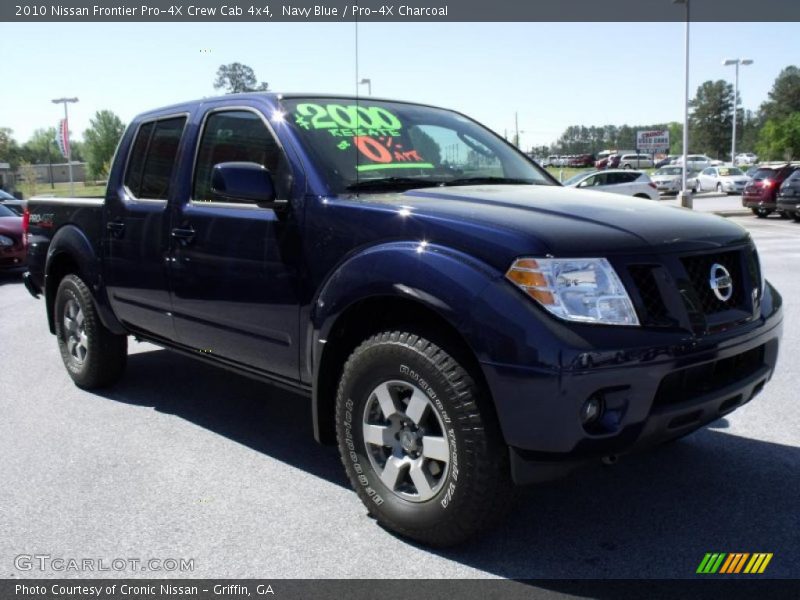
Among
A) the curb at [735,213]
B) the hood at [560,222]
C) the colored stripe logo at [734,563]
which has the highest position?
the hood at [560,222]

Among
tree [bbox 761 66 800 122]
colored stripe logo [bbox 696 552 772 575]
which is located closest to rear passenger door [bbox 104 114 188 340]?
colored stripe logo [bbox 696 552 772 575]

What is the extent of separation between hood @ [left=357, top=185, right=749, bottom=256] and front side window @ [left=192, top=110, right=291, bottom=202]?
0.55 meters

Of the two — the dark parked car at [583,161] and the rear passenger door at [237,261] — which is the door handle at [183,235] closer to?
the rear passenger door at [237,261]

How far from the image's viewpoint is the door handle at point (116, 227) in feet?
15.6

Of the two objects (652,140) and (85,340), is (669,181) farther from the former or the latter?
(85,340)

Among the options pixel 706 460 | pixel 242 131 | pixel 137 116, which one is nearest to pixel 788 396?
pixel 706 460

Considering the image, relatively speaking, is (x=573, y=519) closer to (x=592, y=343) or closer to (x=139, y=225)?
(x=592, y=343)

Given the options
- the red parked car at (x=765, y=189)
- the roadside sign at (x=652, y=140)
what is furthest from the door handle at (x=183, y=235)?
the roadside sign at (x=652, y=140)

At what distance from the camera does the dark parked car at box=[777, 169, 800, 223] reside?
2078 centimetres

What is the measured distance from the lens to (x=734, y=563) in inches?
114

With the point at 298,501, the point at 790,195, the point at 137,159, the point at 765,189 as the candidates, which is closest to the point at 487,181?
the point at 298,501

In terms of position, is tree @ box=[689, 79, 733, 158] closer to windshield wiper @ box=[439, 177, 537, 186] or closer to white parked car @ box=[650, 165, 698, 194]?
white parked car @ box=[650, 165, 698, 194]

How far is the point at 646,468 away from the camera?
3883mm

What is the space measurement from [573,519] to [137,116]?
149 inches
